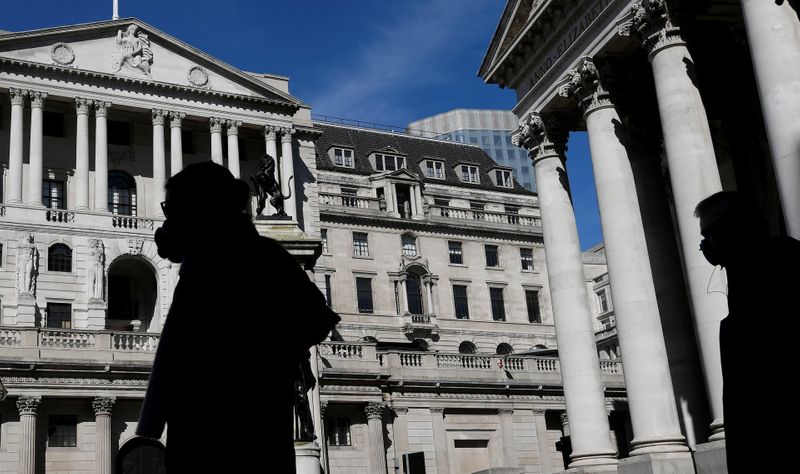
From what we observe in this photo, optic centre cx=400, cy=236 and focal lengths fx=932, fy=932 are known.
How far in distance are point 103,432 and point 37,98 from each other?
21163mm

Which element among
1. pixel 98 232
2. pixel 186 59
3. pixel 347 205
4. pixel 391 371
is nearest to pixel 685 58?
pixel 391 371

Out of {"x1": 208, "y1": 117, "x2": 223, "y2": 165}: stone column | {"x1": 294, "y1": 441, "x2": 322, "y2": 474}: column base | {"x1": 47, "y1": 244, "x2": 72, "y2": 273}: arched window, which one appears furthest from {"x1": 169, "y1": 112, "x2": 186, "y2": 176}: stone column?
{"x1": 294, "y1": 441, "x2": 322, "y2": 474}: column base

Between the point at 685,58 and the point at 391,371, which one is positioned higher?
the point at 685,58

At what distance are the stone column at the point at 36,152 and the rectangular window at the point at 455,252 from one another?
32.7 metres

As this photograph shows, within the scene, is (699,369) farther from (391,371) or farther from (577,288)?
(391,371)

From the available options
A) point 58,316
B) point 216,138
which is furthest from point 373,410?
point 216,138

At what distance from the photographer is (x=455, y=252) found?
245 feet

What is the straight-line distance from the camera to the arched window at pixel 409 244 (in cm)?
7262

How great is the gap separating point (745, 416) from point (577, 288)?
77.0 feet

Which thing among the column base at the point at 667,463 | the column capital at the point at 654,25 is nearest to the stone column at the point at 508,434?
the column base at the point at 667,463

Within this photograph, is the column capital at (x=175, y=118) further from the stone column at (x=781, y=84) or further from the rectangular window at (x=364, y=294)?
the stone column at (x=781, y=84)

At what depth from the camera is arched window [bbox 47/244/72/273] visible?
170 feet

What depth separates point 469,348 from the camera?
236 ft

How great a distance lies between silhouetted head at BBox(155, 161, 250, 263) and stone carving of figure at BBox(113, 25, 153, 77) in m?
55.1
